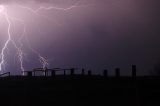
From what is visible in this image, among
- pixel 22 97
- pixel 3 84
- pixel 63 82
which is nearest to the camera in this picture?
pixel 22 97

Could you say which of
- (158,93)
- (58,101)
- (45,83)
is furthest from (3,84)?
(158,93)

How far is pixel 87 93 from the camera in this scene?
18656mm

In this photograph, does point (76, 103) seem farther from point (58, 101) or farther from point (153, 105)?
point (153, 105)

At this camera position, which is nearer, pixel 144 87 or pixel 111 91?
pixel 144 87

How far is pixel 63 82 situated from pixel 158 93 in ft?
19.8

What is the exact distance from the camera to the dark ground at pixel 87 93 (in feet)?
54.2

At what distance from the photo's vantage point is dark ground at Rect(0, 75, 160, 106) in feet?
54.2

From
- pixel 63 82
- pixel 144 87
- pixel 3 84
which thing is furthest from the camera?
pixel 3 84

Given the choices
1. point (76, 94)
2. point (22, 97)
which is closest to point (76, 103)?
point (76, 94)

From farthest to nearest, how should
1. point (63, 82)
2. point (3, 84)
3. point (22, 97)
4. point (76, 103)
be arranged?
point (3, 84) → point (63, 82) → point (22, 97) → point (76, 103)

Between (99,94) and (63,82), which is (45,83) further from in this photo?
(99,94)

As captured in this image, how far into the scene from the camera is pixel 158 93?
54.9 ft

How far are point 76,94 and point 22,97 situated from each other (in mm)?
2959

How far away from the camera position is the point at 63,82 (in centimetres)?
2144
